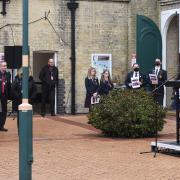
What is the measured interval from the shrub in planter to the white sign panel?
7.03 m

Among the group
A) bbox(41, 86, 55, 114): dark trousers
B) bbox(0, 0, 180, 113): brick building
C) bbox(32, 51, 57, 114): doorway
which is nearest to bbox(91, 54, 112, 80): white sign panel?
bbox(0, 0, 180, 113): brick building

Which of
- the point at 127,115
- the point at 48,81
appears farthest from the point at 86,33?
the point at 127,115

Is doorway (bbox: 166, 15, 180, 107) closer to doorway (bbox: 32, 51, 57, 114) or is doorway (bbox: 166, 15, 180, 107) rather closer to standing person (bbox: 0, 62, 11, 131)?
doorway (bbox: 32, 51, 57, 114)

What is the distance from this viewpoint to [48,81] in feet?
69.5

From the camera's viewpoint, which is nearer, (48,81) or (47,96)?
(48,81)

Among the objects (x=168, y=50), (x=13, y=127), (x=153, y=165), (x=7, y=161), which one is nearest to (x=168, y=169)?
(x=153, y=165)

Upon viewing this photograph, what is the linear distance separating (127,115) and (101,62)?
321 inches

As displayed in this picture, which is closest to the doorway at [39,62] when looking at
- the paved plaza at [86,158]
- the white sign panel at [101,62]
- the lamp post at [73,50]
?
the lamp post at [73,50]

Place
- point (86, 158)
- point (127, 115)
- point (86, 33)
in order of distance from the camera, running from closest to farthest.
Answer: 1. point (86, 158)
2. point (127, 115)
3. point (86, 33)

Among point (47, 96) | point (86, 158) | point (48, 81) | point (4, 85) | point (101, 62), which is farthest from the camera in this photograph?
point (101, 62)

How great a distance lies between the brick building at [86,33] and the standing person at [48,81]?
0.56 m

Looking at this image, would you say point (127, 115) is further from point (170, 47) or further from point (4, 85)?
point (170, 47)

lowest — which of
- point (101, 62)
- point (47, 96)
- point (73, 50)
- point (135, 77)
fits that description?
point (47, 96)

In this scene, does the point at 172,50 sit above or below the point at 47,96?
above
